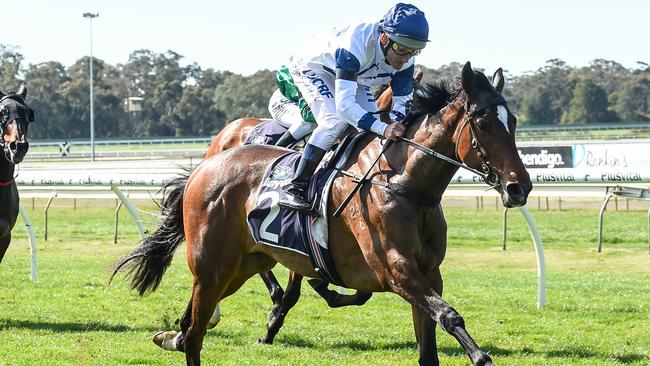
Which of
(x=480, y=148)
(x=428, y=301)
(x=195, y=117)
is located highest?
(x=195, y=117)

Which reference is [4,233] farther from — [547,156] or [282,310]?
[547,156]

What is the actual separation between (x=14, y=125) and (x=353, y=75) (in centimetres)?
368

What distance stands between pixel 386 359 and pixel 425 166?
1917 millimetres

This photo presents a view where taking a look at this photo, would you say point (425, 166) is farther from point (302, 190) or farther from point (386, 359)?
point (386, 359)

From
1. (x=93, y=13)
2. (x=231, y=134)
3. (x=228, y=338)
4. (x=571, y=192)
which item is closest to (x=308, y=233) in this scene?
(x=228, y=338)

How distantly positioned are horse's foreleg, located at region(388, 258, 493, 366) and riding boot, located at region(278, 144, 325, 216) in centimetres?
83

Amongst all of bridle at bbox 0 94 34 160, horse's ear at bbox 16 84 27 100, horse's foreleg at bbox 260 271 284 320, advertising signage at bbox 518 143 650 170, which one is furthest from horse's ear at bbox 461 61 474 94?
advertising signage at bbox 518 143 650 170

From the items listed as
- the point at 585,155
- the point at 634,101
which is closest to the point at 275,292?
the point at 585,155

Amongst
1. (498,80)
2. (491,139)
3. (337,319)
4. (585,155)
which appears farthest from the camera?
(585,155)

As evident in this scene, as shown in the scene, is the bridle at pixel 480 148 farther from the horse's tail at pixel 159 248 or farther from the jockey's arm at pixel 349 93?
the horse's tail at pixel 159 248

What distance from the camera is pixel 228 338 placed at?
721cm

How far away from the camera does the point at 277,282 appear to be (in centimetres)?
745

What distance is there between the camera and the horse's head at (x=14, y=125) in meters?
7.62

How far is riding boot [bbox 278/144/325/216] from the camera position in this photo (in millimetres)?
5332
